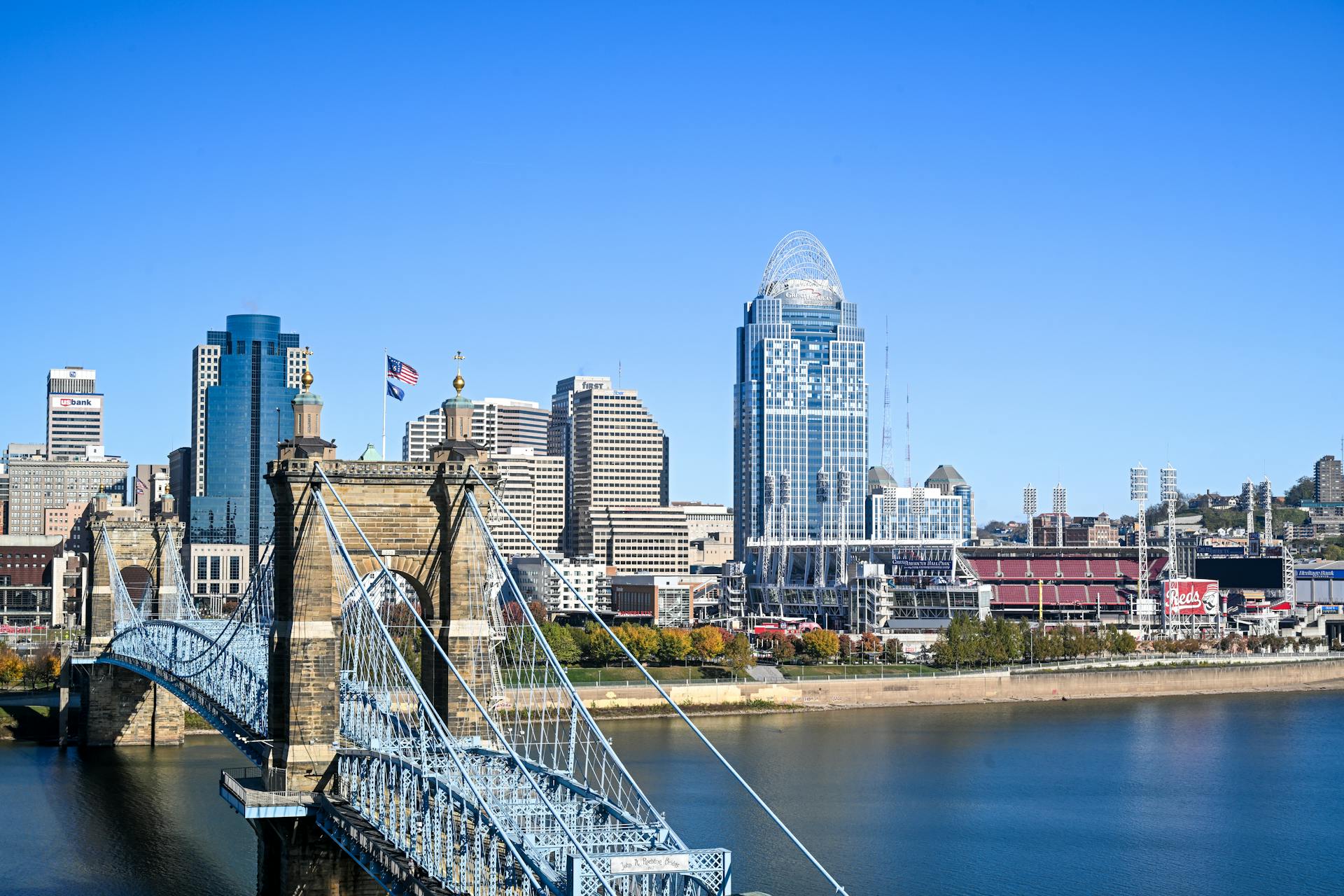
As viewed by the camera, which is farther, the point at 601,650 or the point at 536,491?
the point at 536,491

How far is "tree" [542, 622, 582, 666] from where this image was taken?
299 feet

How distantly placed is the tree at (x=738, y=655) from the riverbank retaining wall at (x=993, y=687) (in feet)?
Result: 14.2

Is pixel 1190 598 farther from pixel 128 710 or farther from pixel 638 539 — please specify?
pixel 128 710

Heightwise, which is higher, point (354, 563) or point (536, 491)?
point (536, 491)

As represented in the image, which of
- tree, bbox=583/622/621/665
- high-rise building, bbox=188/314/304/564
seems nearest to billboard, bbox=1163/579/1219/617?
tree, bbox=583/622/621/665

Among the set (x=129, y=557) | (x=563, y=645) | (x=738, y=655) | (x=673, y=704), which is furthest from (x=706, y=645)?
(x=673, y=704)

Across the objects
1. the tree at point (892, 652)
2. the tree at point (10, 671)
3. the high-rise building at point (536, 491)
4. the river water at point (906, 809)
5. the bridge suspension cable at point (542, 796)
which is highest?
the high-rise building at point (536, 491)

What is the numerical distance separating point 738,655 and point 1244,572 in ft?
301

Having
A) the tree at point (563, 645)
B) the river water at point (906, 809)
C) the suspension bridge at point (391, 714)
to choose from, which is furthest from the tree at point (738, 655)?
the suspension bridge at point (391, 714)

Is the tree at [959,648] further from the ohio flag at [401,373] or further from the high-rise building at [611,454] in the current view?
the high-rise building at [611,454]

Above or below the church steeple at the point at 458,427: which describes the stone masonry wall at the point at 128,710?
below

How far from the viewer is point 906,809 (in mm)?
53906

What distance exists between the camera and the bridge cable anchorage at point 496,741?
23391mm

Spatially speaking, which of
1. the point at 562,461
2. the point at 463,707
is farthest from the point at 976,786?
the point at 562,461
